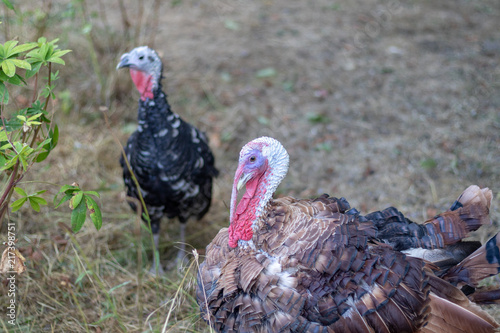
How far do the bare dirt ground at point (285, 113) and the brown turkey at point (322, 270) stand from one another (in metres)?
0.61

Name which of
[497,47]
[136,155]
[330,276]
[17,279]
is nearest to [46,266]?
[17,279]

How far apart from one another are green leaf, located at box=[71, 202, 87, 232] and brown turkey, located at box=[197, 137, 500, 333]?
687 mm

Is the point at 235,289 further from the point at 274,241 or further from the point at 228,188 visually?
the point at 228,188

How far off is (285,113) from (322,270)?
2.94 metres

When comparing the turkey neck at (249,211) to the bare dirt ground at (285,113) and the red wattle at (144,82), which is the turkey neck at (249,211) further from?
the red wattle at (144,82)

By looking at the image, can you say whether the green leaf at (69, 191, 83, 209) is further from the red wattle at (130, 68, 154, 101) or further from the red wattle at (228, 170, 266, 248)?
the red wattle at (130, 68, 154, 101)

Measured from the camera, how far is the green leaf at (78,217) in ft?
6.53

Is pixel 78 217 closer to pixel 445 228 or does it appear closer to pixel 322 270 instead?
pixel 322 270

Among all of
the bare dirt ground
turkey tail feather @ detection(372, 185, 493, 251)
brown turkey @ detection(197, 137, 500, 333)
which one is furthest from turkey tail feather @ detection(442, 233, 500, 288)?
the bare dirt ground

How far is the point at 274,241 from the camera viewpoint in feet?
7.24

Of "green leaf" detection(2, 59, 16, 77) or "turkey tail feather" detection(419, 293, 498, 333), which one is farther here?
"turkey tail feather" detection(419, 293, 498, 333)

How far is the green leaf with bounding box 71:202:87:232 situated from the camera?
1989 millimetres

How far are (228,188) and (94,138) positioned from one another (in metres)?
1.46

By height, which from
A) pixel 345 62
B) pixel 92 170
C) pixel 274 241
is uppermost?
pixel 274 241
